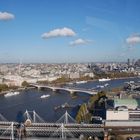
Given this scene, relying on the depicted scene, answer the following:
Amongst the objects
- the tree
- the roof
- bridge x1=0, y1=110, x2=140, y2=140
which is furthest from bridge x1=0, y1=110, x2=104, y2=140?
the tree

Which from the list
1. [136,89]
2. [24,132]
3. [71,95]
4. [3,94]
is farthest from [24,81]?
[24,132]

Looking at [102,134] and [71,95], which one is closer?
[102,134]

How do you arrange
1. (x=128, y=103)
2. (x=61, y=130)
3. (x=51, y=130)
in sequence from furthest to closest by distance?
(x=128, y=103)
(x=51, y=130)
(x=61, y=130)

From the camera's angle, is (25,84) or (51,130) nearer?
(51,130)

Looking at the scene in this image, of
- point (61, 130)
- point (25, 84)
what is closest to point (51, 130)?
point (61, 130)

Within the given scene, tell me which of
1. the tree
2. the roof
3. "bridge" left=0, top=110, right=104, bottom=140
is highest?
the roof

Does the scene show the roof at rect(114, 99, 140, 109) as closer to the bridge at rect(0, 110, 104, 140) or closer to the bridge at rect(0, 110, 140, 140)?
the bridge at rect(0, 110, 140, 140)

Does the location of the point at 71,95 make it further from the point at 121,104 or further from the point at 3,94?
the point at 121,104

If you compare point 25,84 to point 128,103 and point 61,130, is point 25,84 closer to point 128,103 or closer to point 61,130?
point 128,103

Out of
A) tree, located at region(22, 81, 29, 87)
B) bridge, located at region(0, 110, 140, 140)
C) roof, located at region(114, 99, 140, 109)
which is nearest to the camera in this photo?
bridge, located at region(0, 110, 140, 140)

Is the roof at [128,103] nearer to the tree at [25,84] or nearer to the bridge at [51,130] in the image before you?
the bridge at [51,130]

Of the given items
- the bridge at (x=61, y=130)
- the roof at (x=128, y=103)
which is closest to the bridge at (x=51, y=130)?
the bridge at (x=61, y=130)
